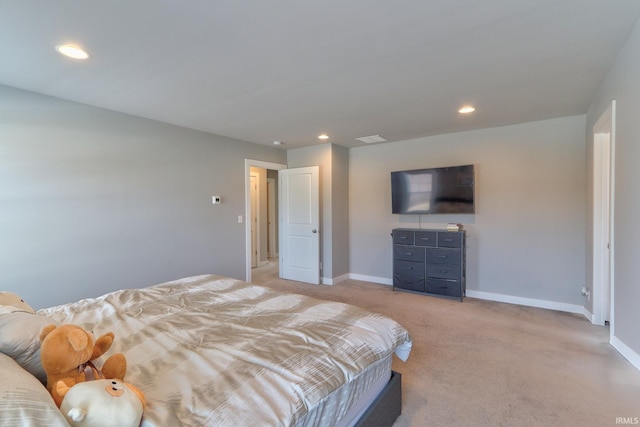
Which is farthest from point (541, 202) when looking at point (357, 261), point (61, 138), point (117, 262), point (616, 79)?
point (61, 138)

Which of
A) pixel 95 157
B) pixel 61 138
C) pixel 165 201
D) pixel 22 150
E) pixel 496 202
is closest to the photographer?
pixel 22 150

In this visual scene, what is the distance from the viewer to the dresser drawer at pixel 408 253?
443cm

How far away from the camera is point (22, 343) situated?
1065 mm

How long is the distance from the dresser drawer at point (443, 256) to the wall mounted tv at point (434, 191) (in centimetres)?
58

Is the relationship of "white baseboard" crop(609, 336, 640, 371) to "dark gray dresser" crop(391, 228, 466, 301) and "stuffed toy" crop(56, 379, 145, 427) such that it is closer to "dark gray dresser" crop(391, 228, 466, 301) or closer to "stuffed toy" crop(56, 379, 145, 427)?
"dark gray dresser" crop(391, 228, 466, 301)

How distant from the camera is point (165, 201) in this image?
3789 millimetres

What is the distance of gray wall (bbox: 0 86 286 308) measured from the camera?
2729mm

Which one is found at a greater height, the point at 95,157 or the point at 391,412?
the point at 95,157

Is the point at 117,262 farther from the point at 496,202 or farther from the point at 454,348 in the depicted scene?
the point at 496,202

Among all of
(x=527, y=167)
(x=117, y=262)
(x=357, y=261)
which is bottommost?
(x=357, y=261)

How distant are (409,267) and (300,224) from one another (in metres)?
1.97

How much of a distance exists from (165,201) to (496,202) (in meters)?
4.47

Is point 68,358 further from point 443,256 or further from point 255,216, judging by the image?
point 255,216

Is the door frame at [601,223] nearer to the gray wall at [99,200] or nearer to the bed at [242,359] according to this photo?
the bed at [242,359]
